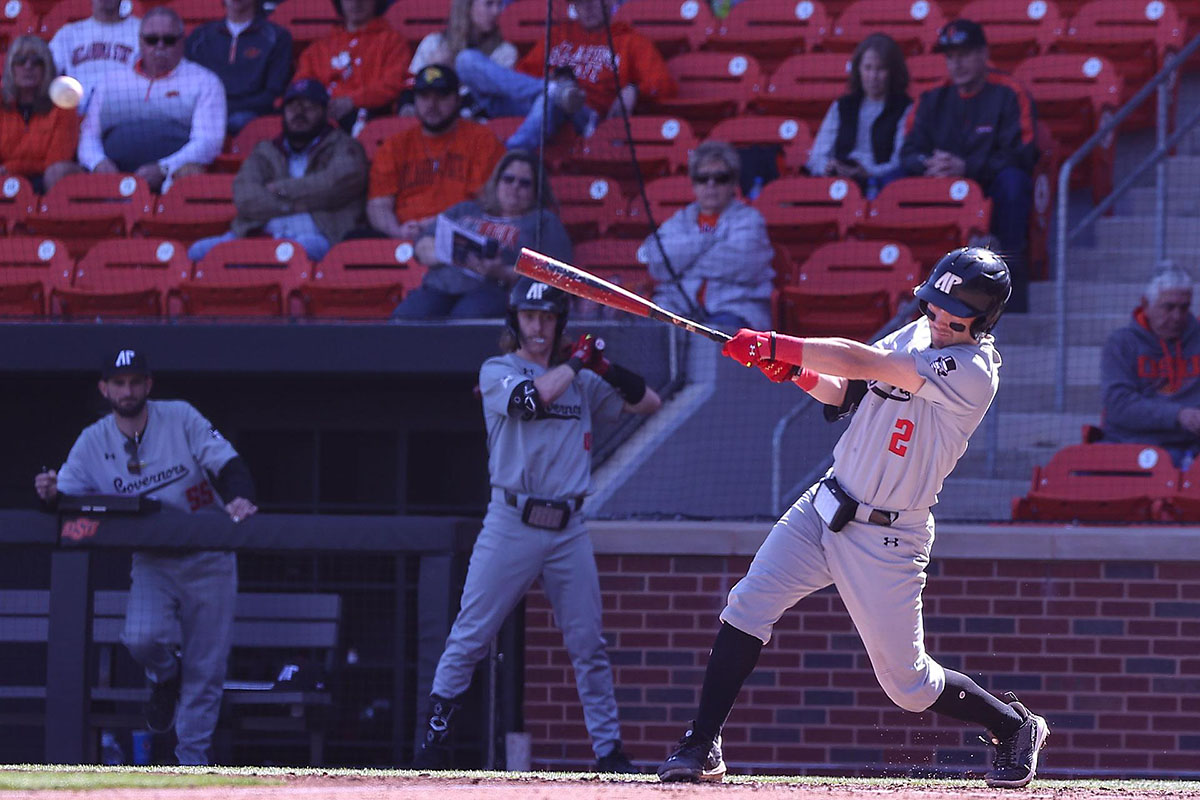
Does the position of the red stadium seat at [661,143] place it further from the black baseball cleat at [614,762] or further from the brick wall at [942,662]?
the black baseball cleat at [614,762]

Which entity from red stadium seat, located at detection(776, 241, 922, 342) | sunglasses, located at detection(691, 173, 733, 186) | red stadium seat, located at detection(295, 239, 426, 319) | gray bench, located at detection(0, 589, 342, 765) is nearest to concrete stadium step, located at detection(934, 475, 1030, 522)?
red stadium seat, located at detection(776, 241, 922, 342)

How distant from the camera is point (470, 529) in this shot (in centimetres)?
626

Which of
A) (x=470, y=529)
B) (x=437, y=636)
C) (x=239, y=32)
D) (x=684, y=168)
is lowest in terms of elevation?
(x=437, y=636)

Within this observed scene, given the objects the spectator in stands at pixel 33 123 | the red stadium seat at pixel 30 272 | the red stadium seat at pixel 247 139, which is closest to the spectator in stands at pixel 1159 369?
the red stadium seat at pixel 247 139

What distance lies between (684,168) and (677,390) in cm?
216

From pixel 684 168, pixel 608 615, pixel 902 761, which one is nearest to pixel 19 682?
pixel 608 615

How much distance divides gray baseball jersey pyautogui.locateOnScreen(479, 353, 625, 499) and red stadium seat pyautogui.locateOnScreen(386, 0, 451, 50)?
15.4ft

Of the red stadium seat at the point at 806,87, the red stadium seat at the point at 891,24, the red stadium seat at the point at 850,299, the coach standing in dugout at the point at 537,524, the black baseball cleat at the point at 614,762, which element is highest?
the red stadium seat at the point at 891,24

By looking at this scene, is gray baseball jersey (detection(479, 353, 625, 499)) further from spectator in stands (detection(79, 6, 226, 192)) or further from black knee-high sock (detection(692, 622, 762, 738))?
spectator in stands (detection(79, 6, 226, 192))

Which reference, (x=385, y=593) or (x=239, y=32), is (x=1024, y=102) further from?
(x=239, y=32)

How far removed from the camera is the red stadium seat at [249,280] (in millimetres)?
8289

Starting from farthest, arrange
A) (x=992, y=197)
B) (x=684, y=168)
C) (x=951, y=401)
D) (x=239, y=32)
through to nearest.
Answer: (x=239, y=32) → (x=684, y=168) → (x=992, y=197) → (x=951, y=401)

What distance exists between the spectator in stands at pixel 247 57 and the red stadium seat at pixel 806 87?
2829 mm

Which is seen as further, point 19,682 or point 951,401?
point 19,682
